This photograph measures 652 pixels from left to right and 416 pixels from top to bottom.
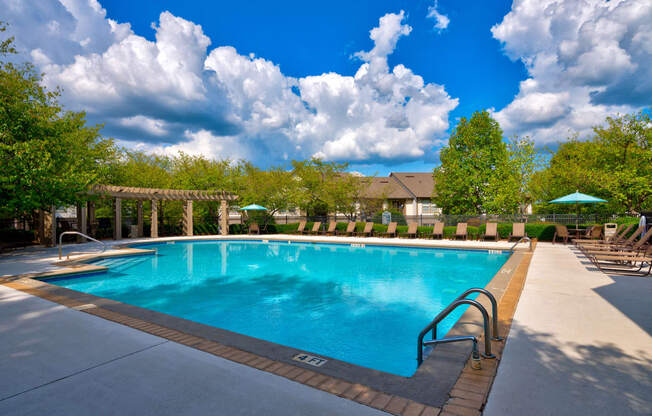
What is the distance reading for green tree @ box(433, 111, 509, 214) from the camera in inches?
915

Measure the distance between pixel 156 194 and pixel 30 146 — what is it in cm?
884

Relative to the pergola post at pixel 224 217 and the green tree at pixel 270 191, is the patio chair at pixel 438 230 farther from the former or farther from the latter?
the pergola post at pixel 224 217

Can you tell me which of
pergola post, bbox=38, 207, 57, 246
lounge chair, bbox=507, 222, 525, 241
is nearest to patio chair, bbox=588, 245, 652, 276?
lounge chair, bbox=507, 222, 525, 241

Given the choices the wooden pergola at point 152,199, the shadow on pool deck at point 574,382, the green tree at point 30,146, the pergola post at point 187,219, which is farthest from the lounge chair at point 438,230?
the green tree at point 30,146

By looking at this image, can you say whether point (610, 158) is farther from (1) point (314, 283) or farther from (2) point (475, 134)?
(1) point (314, 283)

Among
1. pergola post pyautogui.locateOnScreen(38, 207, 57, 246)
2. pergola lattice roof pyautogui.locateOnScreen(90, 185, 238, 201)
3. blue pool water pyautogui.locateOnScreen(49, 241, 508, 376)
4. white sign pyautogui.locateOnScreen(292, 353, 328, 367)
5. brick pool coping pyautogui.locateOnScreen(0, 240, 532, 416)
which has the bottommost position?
blue pool water pyautogui.locateOnScreen(49, 241, 508, 376)

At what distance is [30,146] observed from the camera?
11195 millimetres

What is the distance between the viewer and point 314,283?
9.30 meters

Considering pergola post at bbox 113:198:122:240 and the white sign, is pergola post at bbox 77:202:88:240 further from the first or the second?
the white sign

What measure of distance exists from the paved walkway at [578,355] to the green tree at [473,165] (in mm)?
18060

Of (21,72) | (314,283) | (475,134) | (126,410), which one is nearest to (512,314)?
(126,410)

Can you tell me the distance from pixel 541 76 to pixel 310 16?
13002 mm

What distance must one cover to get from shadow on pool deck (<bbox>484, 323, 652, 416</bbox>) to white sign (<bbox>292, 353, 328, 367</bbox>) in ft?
5.06

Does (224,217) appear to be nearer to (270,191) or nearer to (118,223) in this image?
(270,191)
